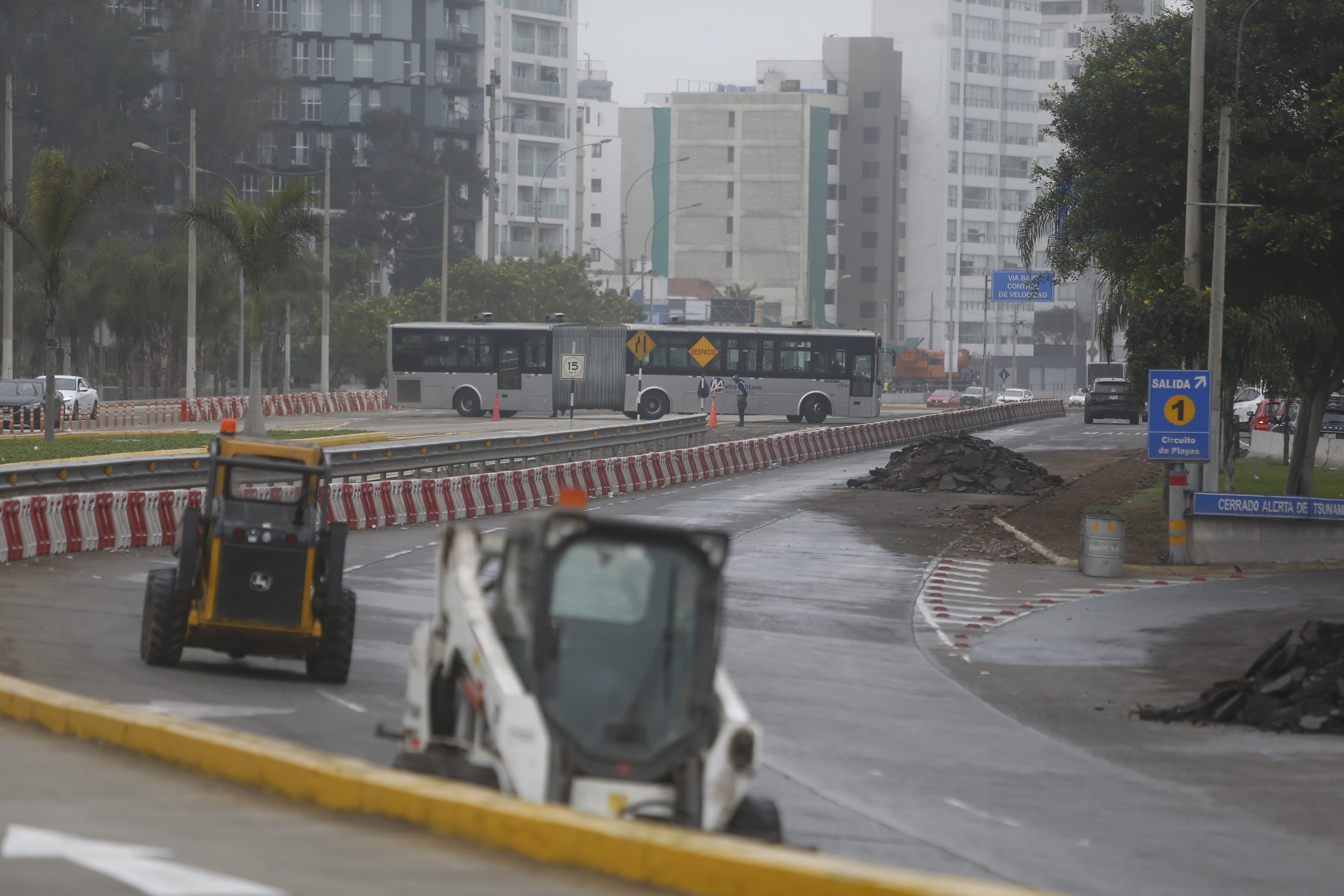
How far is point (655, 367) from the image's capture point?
58.2 meters

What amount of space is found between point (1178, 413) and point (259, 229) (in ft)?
75.4

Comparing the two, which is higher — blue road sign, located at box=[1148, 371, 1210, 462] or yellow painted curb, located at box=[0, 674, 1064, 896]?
blue road sign, located at box=[1148, 371, 1210, 462]


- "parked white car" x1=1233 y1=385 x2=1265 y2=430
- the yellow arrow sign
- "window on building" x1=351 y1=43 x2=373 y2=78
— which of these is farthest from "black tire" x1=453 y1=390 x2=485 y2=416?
"window on building" x1=351 y1=43 x2=373 y2=78

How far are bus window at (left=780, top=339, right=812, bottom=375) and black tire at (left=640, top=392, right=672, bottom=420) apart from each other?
13.6ft

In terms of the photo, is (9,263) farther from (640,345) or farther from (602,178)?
(602,178)

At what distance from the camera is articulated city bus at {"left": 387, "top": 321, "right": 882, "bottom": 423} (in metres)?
57.8

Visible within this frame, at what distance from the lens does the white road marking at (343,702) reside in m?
12.2

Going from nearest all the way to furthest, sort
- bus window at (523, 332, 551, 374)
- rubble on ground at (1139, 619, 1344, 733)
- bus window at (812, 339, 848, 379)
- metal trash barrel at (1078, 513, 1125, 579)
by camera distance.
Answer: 1. rubble on ground at (1139, 619, 1344, 733)
2. metal trash barrel at (1078, 513, 1125, 579)
3. bus window at (812, 339, 848, 379)
4. bus window at (523, 332, 551, 374)

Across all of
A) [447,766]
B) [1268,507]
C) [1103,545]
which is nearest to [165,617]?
[447,766]

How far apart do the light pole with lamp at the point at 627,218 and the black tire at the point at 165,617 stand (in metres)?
88.2

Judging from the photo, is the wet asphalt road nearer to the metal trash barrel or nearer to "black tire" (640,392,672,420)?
the metal trash barrel

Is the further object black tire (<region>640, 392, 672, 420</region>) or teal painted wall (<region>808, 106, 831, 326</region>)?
teal painted wall (<region>808, 106, 831, 326</region>)

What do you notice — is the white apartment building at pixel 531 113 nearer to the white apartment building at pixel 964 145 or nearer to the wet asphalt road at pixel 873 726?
the white apartment building at pixel 964 145

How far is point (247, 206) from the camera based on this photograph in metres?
38.8
